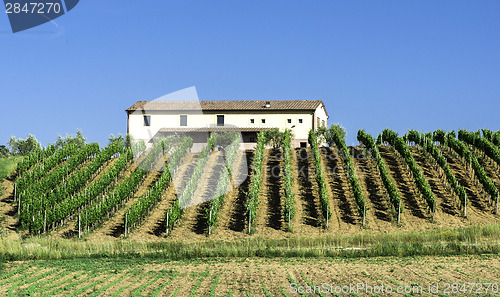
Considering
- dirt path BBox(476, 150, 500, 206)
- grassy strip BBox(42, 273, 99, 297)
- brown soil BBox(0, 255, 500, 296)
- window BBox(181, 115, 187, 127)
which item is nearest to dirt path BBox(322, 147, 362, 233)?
brown soil BBox(0, 255, 500, 296)

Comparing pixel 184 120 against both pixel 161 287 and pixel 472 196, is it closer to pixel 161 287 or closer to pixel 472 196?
pixel 472 196

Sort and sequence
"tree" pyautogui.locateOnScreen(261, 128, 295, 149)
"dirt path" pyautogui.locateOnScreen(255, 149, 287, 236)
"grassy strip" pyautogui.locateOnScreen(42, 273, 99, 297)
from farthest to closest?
"tree" pyautogui.locateOnScreen(261, 128, 295, 149) → "dirt path" pyautogui.locateOnScreen(255, 149, 287, 236) → "grassy strip" pyautogui.locateOnScreen(42, 273, 99, 297)

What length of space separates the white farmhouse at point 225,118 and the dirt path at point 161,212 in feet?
48.4

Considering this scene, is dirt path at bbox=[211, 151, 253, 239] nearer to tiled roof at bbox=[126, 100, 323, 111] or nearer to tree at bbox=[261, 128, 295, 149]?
tree at bbox=[261, 128, 295, 149]

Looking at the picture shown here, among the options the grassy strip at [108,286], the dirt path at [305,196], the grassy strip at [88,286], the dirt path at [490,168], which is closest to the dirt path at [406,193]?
the dirt path at [305,196]

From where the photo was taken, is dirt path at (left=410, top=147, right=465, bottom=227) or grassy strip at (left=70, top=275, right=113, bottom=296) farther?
dirt path at (left=410, top=147, right=465, bottom=227)

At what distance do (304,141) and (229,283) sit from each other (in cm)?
4384

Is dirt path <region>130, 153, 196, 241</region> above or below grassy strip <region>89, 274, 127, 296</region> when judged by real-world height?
above

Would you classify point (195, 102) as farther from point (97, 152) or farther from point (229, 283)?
point (229, 283)

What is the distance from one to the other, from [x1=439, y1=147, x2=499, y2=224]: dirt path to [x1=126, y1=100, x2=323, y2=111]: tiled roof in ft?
63.7

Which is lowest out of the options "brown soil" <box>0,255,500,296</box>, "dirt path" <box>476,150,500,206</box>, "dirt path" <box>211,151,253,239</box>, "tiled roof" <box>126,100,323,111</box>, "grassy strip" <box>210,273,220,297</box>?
"brown soil" <box>0,255,500,296</box>

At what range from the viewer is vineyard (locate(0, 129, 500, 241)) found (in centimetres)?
3694

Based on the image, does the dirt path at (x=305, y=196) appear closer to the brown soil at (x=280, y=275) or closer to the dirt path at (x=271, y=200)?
the dirt path at (x=271, y=200)

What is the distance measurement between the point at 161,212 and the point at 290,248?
1362 centimetres
